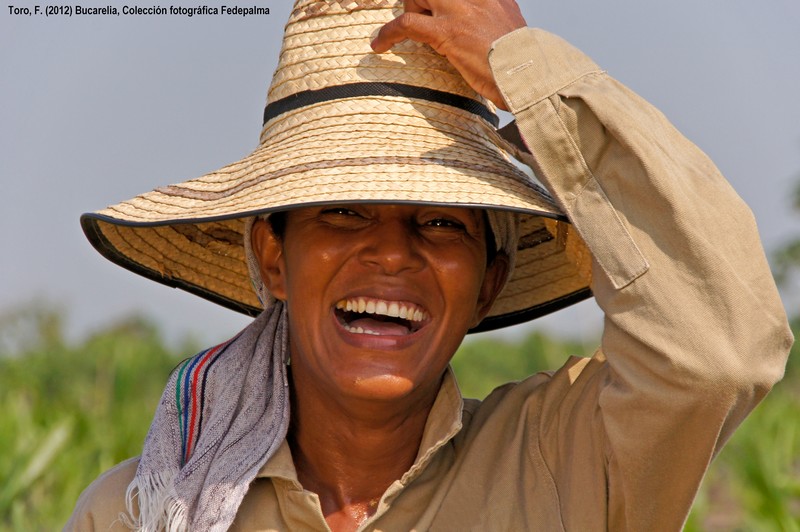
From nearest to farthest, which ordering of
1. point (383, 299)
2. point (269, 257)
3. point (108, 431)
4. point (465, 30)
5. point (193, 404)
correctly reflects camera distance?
point (465, 30) → point (383, 299) → point (193, 404) → point (269, 257) → point (108, 431)

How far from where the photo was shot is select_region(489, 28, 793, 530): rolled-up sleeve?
226 centimetres

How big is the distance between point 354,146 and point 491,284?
62cm

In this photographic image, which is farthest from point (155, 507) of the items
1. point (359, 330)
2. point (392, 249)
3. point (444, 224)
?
point (444, 224)

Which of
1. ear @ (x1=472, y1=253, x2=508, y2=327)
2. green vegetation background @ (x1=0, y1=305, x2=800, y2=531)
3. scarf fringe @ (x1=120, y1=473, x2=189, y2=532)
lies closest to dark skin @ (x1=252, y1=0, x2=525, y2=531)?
ear @ (x1=472, y1=253, x2=508, y2=327)

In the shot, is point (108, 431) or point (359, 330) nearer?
point (359, 330)

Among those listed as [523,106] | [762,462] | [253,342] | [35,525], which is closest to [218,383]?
[253,342]

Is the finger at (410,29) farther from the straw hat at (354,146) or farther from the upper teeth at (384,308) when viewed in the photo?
the upper teeth at (384,308)

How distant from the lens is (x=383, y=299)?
2619 mm

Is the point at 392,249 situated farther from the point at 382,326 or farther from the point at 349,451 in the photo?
the point at 349,451

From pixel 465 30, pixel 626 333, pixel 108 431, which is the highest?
pixel 465 30

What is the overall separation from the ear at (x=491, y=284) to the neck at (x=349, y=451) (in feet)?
0.84

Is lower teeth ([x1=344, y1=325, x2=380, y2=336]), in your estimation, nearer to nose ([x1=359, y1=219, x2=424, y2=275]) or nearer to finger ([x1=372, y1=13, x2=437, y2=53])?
nose ([x1=359, y1=219, x2=424, y2=275])

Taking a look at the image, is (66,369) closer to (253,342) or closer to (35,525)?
(35,525)

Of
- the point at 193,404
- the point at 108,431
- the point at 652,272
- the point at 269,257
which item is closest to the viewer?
the point at 652,272
